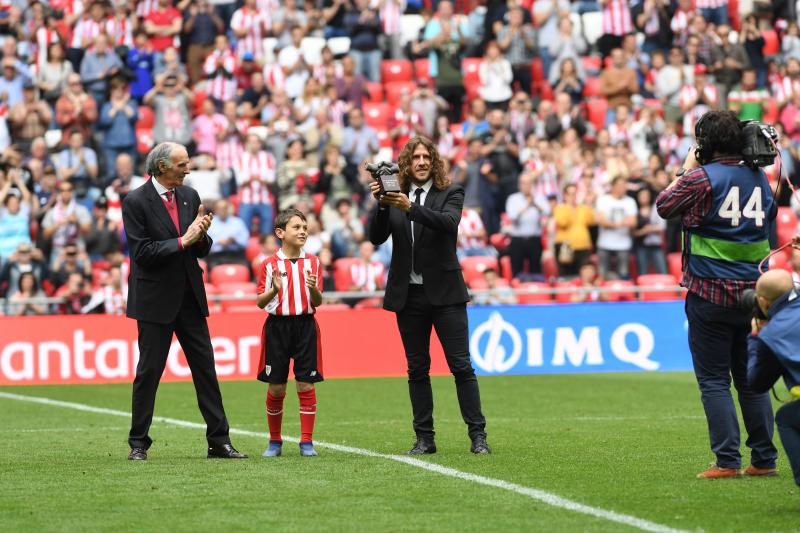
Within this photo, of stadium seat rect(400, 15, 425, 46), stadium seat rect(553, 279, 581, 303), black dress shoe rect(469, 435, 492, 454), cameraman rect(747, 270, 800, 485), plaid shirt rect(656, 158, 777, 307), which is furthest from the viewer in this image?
stadium seat rect(400, 15, 425, 46)

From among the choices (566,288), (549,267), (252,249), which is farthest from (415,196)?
(549,267)

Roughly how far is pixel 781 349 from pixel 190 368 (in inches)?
179

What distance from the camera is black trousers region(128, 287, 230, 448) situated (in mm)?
10039

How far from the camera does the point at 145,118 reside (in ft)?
78.4

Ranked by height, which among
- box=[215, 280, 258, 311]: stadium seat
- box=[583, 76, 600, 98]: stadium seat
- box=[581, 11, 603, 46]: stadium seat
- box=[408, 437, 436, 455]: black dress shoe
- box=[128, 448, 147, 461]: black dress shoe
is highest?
box=[581, 11, 603, 46]: stadium seat

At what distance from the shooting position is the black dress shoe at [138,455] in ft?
32.7

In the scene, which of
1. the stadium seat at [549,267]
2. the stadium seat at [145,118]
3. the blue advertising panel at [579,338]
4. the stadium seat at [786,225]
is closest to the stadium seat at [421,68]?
the stadium seat at [145,118]

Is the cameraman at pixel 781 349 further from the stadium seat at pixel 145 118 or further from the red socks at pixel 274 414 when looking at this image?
the stadium seat at pixel 145 118

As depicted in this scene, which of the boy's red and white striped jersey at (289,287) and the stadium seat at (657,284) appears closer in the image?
the boy's red and white striped jersey at (289,287)

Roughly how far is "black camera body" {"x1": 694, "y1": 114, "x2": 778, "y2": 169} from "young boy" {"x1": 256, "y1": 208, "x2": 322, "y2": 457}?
2.93m

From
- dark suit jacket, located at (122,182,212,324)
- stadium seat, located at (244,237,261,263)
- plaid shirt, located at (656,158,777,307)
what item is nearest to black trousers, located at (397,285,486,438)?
dark suit jacket, located at (122,182,212,324)

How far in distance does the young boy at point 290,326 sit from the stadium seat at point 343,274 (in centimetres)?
1076

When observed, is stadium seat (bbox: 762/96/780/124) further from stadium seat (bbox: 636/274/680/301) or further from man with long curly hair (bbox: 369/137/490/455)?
man with long curly hair (bbox: 369/137/490/455)

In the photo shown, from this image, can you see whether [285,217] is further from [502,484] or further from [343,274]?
[343,274]
